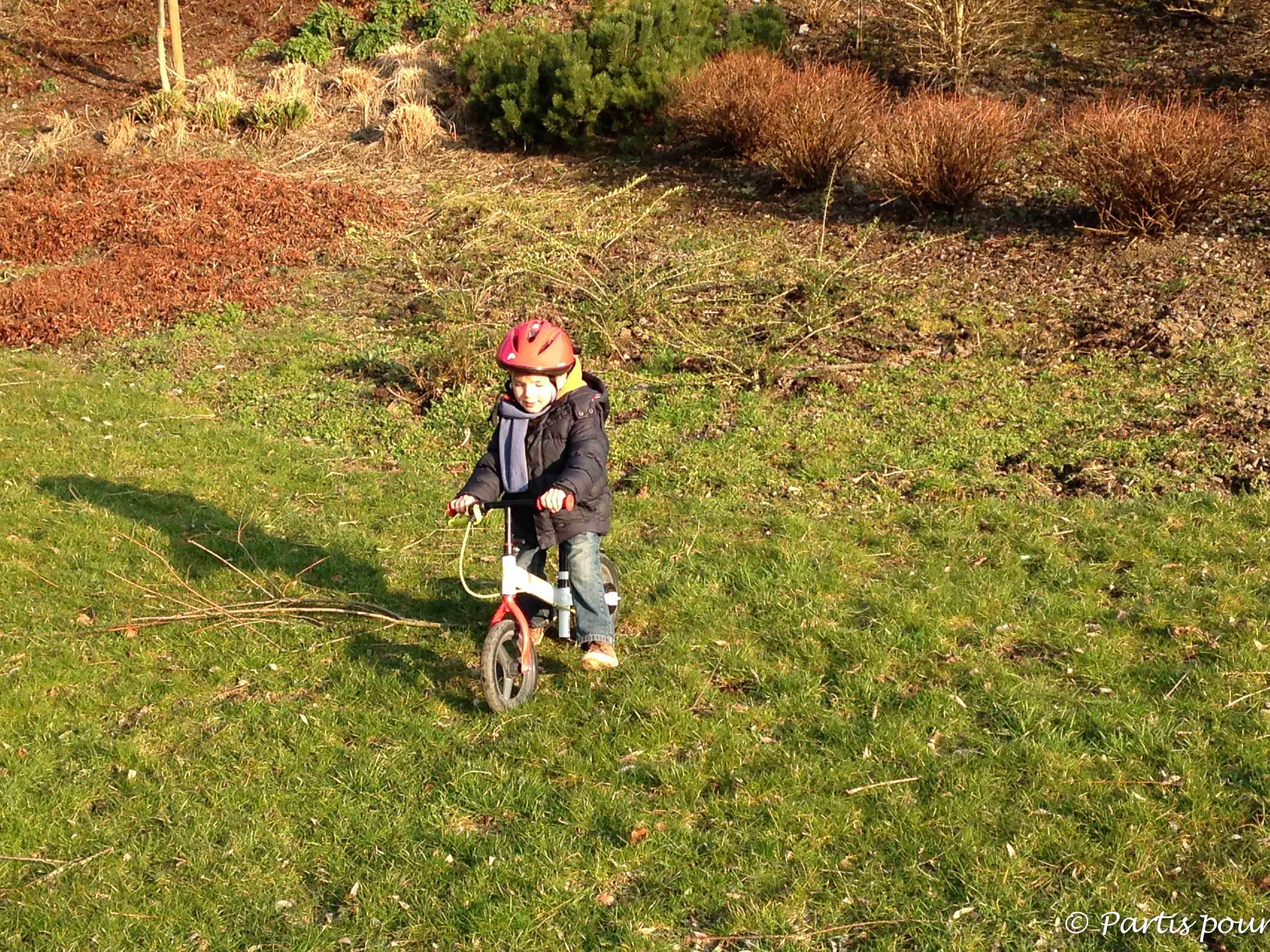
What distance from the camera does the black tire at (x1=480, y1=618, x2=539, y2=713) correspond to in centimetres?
484

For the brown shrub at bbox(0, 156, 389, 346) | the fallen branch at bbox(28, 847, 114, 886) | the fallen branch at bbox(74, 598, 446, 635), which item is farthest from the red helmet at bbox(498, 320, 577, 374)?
the brown shrub at bbox(0, 156, 389, 346)

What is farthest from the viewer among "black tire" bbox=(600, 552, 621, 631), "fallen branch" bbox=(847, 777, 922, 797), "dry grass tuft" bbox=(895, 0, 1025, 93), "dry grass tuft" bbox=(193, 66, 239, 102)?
"dry grass tuft" bbox=(193, 66, 239, 102)

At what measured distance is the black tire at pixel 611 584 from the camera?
5430 mm

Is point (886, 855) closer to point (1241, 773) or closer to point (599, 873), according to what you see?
point (599, 873)

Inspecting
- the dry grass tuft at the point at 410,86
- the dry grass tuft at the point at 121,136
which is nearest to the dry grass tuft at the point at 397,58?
the dry grass tuft at the point at 410,86

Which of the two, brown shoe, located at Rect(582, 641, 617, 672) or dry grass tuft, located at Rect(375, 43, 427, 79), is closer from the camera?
brown shoe, located at Rect(582, 641, 617, 672)

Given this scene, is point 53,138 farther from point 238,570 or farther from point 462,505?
point 462,505

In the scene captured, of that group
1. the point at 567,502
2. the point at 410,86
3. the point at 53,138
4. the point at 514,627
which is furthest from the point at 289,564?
the point at 53,138

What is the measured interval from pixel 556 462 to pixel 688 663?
1.17 m

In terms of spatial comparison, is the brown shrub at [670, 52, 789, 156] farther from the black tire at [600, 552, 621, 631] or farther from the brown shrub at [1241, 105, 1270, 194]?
the black tire at [600, 552, 621, 631]

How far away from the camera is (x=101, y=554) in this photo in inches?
274

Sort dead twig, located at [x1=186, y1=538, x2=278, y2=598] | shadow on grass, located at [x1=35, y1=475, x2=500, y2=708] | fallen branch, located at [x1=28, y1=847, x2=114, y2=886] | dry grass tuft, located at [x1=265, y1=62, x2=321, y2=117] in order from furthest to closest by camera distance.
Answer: dry grass tuft, located at [x1=265, y1=62, x2=321, y2=117]
dead twig, located at [x1=186, y1=538, x2=278, y2=598]
shadow on grass, located at [x1=35, y1=475, x2=500, y2=708]
fallen branch, located at [x1=28, y1=847, x2=114, y2=886]

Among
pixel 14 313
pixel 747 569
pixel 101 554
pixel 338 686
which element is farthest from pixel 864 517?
pixel 14 313

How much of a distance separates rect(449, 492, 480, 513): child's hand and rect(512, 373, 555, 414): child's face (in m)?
0.47
